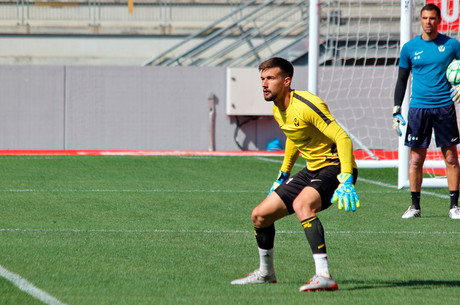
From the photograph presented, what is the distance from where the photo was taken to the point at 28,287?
208 inches

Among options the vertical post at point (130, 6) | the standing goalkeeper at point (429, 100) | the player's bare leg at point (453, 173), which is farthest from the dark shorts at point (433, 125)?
the vertical post at point (130, 6)

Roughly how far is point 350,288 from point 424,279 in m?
0.65

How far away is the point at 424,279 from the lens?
5.74 metres

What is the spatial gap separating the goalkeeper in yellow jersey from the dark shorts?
3.41m

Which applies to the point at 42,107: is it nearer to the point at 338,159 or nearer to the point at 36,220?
the point at 36,220

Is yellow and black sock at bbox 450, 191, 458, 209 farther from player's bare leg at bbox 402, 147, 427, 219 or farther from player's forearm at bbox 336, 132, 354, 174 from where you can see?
player's forearm at bbox 336, 132, 354, 174

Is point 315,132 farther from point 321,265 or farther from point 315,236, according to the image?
point 321,265

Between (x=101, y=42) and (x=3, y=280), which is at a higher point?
(x=101, y=42)

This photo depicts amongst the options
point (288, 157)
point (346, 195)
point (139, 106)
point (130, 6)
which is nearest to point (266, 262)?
point (346, 195)

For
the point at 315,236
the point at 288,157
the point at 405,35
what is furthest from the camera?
the point at 405,35

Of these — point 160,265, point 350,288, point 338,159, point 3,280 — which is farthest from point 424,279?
point 3,280

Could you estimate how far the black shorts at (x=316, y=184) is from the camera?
5543 millimetres

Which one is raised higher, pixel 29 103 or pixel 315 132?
pixel 29 103

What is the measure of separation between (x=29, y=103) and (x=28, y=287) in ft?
52.6
